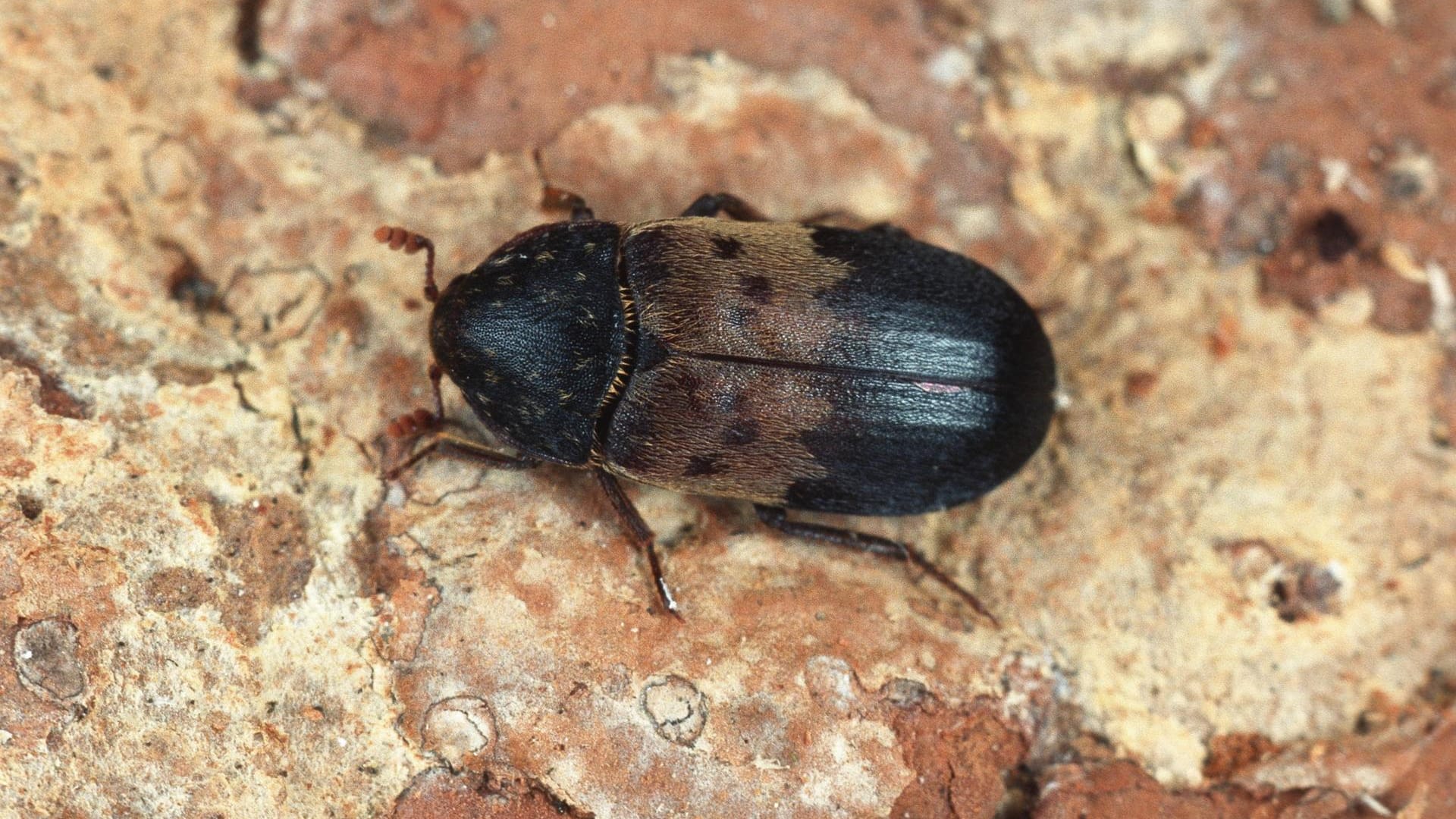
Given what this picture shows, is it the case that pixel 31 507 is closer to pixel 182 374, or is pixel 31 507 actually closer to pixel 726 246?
pixel 182 374

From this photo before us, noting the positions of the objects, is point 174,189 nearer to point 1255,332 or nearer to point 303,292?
point 303,292

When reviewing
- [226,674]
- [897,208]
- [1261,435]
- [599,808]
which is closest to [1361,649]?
[1261,435]

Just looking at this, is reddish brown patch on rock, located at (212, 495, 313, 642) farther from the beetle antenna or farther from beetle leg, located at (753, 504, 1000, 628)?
beetle leg, located at (753, 504, 1000, 628)

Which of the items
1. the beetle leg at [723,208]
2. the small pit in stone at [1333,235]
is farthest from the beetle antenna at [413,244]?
the small pit in stone at [1333,235]

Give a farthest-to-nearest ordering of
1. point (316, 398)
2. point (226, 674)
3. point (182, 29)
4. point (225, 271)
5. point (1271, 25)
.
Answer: point (1271, 25) < point (182, 29) < point (225, 271) < point (316, 398) < point (226, 674)

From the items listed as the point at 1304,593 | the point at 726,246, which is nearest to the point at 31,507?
the point at 726,246

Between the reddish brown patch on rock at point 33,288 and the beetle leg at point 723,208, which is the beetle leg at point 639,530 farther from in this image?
the reddish brown patch on rock at point 33,288
